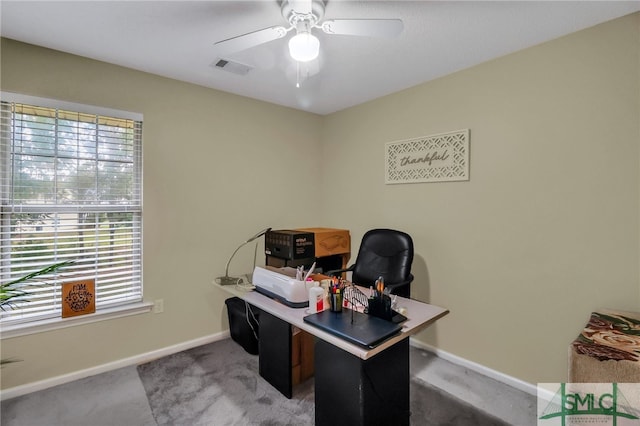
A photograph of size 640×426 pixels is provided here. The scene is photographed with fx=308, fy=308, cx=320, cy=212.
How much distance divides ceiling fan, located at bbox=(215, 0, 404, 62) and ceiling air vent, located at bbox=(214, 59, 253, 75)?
76cm

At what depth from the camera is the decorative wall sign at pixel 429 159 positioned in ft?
8.04

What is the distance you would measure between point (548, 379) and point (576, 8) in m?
2.25

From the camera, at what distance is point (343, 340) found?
138cm

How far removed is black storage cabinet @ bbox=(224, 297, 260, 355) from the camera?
8.57 feet

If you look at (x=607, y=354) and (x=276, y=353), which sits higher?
(x=607, y=354)

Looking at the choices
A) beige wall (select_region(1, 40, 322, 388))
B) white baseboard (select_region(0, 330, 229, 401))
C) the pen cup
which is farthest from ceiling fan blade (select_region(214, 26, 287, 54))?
white baseboard (select_region(0, 330, 229, 401))

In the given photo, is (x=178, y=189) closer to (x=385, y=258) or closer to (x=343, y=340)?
(x=385, y=258)

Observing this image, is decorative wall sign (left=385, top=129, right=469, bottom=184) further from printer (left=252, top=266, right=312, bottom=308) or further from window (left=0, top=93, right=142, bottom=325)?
window (left=0, top=93, right=142, bottom=325)

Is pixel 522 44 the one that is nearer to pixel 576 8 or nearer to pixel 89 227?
pixel 576 8

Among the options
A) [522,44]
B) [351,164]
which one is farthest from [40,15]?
[522,44]

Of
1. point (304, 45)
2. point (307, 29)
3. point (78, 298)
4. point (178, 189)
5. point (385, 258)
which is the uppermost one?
point (307, 29)

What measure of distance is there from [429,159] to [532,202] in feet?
2.78

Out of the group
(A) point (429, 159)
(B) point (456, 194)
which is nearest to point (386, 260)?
(B) point (456, 194)

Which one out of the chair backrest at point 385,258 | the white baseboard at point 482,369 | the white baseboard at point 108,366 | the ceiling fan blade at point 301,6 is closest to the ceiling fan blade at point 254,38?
the ceiling fan blade at point 301,6
